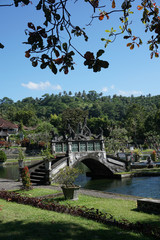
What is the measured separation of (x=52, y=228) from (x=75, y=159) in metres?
14.9

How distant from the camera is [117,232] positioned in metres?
6.07

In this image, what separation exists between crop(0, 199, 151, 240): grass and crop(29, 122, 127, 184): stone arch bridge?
10.3 m

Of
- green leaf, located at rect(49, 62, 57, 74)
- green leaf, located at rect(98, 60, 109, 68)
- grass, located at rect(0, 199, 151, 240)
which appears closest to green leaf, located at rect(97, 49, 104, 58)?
green leaf, located at rect(98, 60, 109, 68)

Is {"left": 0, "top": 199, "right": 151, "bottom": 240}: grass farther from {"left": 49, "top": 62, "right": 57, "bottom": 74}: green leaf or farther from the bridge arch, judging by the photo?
the bridge arch

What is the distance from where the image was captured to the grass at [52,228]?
5664 mm

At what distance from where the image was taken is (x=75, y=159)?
69.5 ft

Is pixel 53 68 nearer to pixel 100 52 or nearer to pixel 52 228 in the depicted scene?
pixel 100 52

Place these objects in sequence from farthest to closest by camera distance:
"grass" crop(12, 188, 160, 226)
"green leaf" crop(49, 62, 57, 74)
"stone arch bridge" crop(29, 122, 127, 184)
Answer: "stone arch bridge" crop(29, 122, 127, 184) → "grass" crop(12, 188, 160, 226) → "green leaf" crop(49, 62, 57, 74)

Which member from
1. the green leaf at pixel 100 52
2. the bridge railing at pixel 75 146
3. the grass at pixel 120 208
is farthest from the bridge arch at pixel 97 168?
the green leaf at pixel 100 52

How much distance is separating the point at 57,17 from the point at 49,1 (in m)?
0.36

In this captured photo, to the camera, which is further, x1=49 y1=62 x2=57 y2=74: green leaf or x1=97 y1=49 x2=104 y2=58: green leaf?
x1=49 y1=62 x2=57 y2=74: green leaf

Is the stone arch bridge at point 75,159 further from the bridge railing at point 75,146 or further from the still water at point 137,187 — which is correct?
the still water at point 137,187

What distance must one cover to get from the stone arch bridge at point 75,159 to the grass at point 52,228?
10256 millimetres

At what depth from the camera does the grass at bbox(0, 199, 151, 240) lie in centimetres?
566
